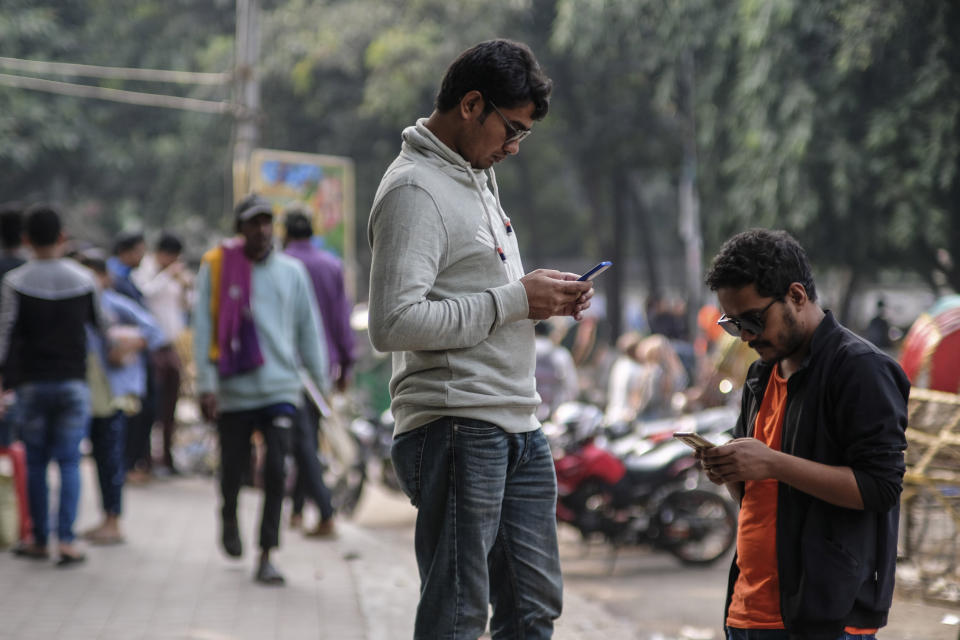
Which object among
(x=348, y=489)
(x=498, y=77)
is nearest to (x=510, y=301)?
(x=498, y=77)

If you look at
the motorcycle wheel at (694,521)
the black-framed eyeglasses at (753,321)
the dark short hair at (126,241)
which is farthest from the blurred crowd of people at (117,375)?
the black-framed eyeglasses at (753,321)

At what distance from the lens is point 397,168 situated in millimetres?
3051

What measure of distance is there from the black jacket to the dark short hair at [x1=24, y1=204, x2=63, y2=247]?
4.58m

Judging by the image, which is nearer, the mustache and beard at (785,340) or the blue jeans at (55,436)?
the mustache and beard at (785,340)

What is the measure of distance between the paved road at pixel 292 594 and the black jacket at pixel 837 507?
2771 millimetres

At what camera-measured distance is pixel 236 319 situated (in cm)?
601

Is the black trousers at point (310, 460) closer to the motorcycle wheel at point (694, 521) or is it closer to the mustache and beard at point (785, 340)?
the motorcycle wheel at point (694, 521)

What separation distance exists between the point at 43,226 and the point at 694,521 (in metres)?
4.19

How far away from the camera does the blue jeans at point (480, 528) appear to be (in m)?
3.01

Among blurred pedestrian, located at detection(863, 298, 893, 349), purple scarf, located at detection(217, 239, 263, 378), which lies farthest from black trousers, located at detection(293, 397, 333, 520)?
blurred pedestrian, located at detection(863, 298, 893, 349)

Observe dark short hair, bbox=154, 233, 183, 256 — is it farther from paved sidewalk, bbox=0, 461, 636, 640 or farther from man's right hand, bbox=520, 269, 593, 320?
man's right hand, bbox=520, 269, 593, 320

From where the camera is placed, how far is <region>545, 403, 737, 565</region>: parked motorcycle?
754cm

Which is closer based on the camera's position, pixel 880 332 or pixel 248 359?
pixel 248 359

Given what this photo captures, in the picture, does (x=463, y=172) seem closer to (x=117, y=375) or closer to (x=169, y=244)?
(x=117, y=375)
